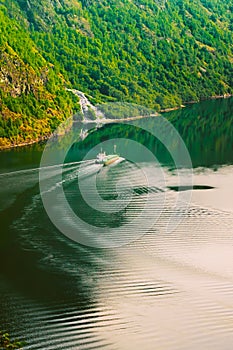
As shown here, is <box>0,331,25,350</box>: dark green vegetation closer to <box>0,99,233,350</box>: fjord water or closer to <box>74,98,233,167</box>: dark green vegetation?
<box>0,99,233,350</box>: fjord water

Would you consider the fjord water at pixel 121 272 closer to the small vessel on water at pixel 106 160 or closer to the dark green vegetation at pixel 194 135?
the small vessel on water at pixel 106 160

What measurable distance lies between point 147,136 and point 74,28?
73.4 meters

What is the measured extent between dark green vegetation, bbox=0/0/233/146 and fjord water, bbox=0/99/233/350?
32.4 metres

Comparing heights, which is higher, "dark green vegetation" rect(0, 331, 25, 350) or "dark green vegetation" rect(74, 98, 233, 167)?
"dark green vegetation" rect(74, 98, 233, 167)

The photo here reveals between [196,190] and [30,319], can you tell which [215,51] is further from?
[30,319]

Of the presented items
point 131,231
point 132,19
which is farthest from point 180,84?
point 131,231

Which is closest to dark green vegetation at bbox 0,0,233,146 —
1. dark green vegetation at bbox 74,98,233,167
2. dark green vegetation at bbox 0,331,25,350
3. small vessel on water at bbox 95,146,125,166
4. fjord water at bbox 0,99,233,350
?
dark green vegetation at bbox 74,98,233,167

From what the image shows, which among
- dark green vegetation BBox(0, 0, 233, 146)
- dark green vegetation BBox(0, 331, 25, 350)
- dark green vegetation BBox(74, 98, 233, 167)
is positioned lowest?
dark green vegetation BBox(0, 331, 25, 350)

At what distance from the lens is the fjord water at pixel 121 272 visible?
28.9 metres

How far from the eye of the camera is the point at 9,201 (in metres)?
49.3

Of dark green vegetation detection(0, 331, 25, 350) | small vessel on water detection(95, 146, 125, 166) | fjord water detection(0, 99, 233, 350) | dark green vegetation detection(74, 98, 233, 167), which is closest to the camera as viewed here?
dark green vegetation detection(0, 331, 25, 350)

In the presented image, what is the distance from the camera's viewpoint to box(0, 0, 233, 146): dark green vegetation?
93.9 metres

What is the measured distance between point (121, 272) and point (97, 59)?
114178mm

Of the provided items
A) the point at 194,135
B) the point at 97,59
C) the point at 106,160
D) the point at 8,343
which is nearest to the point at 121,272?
the point at 8,343
